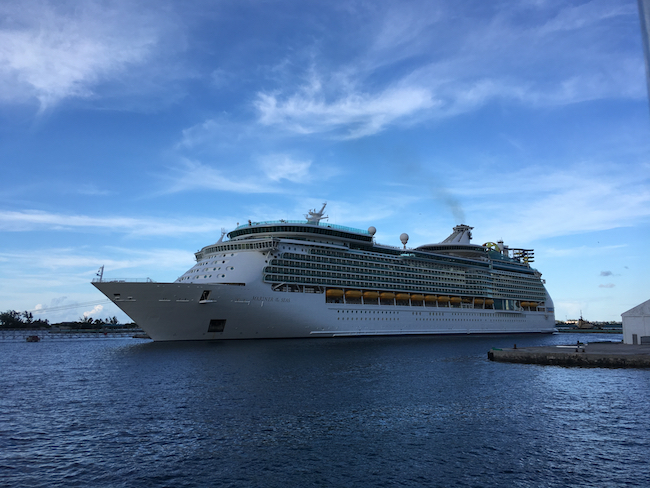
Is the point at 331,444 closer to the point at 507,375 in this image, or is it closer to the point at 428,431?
the point at 428,431

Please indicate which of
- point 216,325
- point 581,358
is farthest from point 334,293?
point 581,358

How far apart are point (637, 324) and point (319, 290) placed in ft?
136

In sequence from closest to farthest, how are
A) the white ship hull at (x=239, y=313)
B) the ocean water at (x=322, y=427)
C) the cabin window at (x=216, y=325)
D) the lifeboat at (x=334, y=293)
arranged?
the ocean water at (x=322, y=427) → the white ship hull at (x=239, y=313) → the cabin window at (x=216, y=325) → the lifeboat at (x=334, y=293)

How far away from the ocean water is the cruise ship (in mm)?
17874

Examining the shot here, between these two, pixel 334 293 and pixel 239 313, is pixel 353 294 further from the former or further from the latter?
pixel 239 313

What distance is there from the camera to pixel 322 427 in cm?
2173

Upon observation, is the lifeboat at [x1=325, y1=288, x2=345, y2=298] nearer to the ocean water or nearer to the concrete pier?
the concrete pier

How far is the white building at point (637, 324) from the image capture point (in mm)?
51156

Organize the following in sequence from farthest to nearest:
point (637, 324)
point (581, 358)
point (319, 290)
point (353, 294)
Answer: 1. point (353, 294)
2. point (319, 290)
3. point (637, 324)
4. point (581, 358)

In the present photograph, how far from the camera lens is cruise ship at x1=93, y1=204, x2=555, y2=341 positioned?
5759 cm

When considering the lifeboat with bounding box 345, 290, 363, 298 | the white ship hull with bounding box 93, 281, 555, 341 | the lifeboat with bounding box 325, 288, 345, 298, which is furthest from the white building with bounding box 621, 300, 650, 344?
the lifeboat with bounding box 325, 288, 345, 298

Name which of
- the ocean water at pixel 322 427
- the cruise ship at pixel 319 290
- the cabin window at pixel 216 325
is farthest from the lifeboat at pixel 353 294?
the ocean water at pixel 322 427

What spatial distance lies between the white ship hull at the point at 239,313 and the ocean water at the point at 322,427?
51.7 feet

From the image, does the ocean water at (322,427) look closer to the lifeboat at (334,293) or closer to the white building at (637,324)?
the white building at (637,324)
